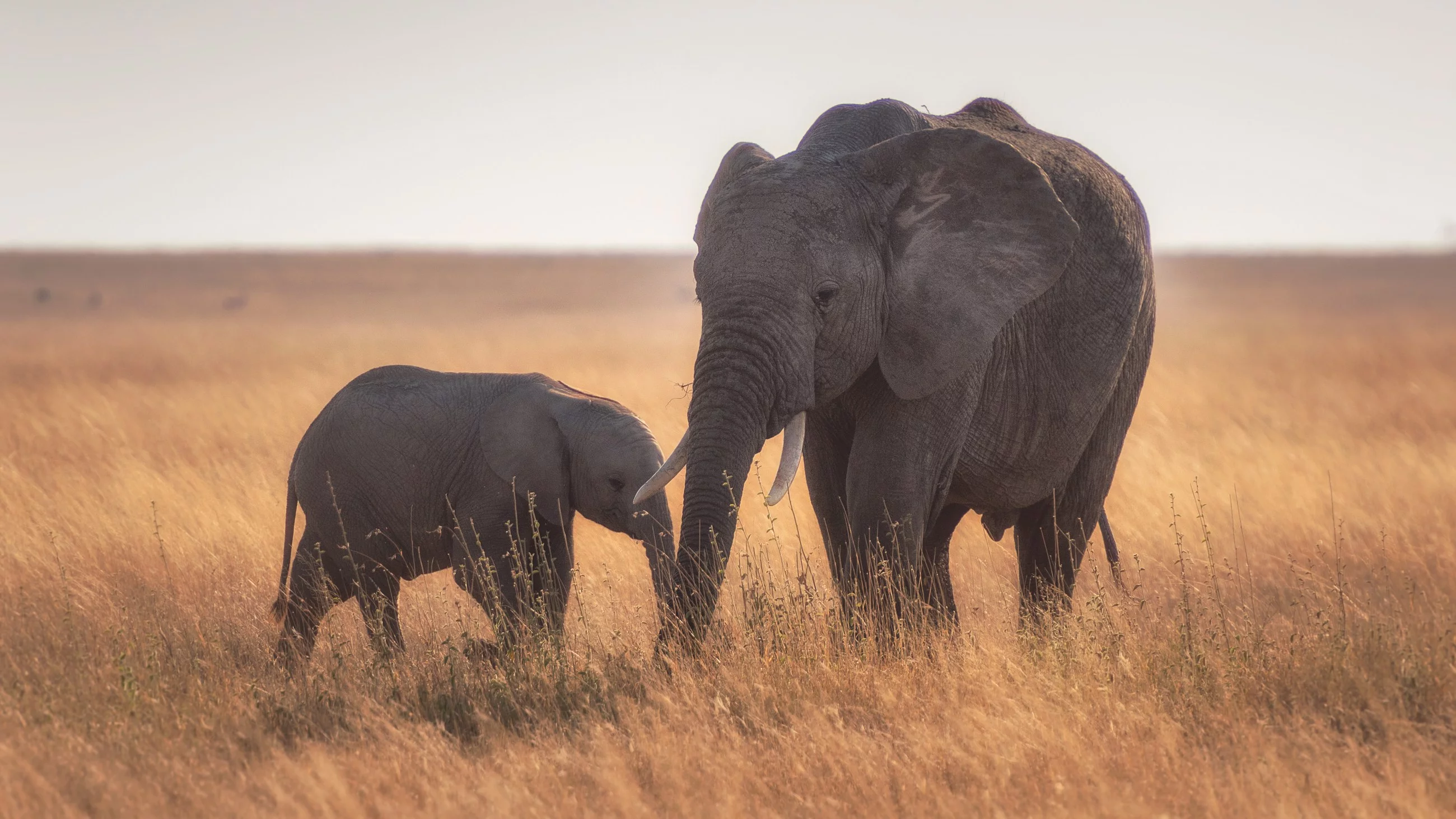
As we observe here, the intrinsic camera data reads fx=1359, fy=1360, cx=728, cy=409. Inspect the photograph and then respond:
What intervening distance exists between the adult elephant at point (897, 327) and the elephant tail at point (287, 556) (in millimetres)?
2842

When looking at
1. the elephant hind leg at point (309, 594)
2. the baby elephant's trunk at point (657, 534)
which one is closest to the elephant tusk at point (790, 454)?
the baby elephant's trunk at point (657, 534)

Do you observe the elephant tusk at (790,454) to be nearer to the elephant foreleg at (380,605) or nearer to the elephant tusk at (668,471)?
the elephant tusk at (668,471)

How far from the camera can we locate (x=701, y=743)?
459cm

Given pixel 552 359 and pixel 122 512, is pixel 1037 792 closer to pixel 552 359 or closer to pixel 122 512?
pixel 122 512

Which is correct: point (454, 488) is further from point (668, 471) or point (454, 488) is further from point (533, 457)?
point (668, 471)

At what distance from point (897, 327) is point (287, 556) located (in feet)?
12.0

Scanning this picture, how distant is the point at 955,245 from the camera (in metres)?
5.05

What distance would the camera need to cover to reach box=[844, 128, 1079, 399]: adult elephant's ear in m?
4.93

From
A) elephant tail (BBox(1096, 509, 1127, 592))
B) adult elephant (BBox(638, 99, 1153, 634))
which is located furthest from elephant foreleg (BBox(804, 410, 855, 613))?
elephant tail (BBox(1096, 509, 1127, 592))

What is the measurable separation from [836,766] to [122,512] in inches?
279

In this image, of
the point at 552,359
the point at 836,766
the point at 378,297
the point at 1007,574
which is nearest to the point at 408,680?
the point at 836,766

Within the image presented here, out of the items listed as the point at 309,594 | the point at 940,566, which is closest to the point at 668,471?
the point at 940,566

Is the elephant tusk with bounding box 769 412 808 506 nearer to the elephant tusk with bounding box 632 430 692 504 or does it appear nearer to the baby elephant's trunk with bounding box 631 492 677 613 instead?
the elephant tusk with bounding box 632 430 692 504

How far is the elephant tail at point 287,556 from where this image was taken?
691 centimetres
